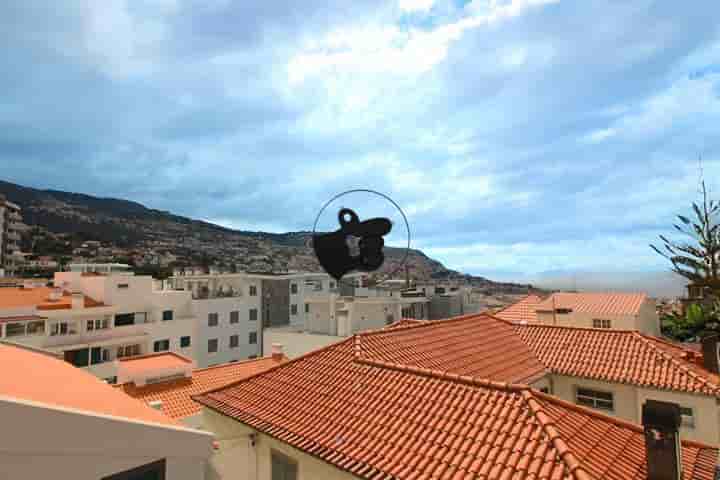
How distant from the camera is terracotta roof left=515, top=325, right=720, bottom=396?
13.3 meters

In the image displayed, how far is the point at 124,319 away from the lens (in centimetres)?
3238

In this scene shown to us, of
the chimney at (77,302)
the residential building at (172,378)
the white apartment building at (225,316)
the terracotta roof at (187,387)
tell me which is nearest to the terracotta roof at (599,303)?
the terracotta roof at (187,387)

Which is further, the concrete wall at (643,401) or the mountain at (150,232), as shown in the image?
the mountain at (150,232)

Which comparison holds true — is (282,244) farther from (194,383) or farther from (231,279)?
(194,383)

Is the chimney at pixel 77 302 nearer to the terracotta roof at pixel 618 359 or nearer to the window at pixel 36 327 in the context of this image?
the window at pixel 36 327

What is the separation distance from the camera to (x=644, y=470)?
691 centimetres

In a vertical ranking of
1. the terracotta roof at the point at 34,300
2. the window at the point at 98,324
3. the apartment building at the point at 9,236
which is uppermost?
the apartment building at the point at 9,236

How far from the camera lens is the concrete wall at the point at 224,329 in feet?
131

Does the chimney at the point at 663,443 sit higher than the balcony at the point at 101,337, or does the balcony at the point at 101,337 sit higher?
the chimney at the point at 663,443

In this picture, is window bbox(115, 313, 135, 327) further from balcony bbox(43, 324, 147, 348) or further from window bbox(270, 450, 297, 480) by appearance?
window bbox(270, 450, 297, 480)

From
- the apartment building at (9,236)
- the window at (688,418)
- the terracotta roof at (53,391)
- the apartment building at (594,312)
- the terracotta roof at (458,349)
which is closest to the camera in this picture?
the terracotta roof at (53,391)

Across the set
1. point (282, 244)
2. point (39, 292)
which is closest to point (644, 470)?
point (39, 292)

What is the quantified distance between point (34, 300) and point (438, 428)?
113ft

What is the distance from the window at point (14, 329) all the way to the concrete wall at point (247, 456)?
76.4 ft
